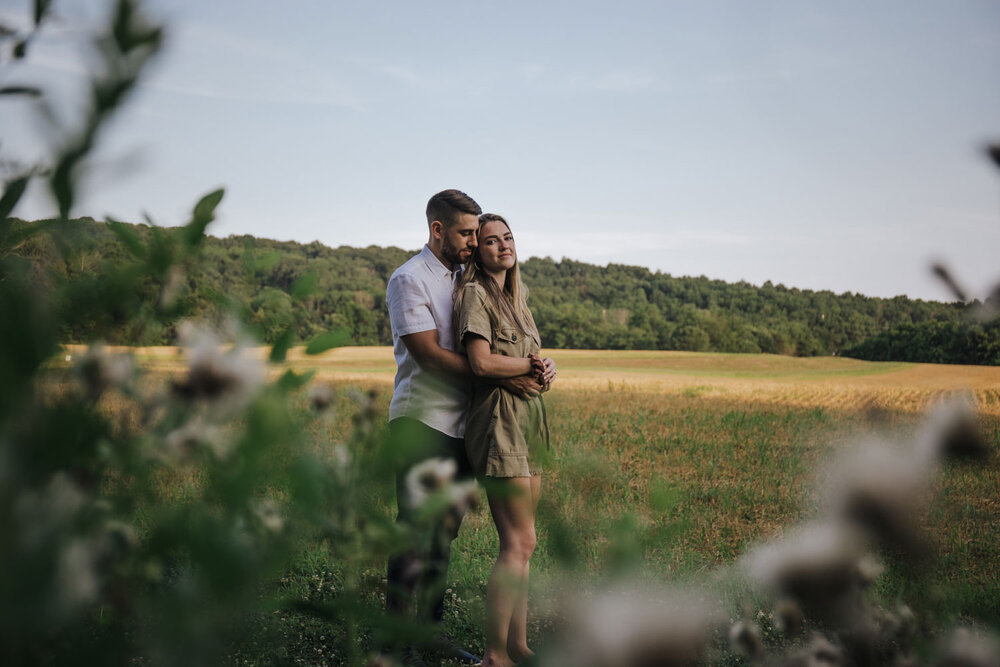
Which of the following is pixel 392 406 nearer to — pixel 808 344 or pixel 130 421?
pixel 130 421

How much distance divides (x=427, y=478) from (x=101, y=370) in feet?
1.29

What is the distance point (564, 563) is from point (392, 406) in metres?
2.71

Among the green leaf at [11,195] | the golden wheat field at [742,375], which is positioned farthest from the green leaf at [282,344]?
the green leaf at [11,195]

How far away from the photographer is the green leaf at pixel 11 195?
1.88ft

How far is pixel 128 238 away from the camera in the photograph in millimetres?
635

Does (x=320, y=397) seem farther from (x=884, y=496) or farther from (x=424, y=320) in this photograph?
(x=424, y=320)

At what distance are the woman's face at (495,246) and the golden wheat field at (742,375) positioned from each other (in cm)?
243

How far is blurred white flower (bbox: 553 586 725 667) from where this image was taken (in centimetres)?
38

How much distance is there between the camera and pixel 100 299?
53 cm

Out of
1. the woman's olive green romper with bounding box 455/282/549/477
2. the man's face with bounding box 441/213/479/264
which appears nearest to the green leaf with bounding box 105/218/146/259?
the woman's olive green romper with bounding box 455/282/549/477

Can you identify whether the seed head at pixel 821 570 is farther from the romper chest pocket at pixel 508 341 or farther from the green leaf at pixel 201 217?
the romper chest pocket at pixel 508 341

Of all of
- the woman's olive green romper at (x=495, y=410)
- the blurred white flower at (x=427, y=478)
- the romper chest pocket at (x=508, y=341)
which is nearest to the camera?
the blurred white flower at (x=427, y=478)

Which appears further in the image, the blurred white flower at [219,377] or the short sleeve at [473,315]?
the short sleeve at [473,315]

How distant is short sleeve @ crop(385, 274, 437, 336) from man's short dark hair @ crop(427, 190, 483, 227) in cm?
34
